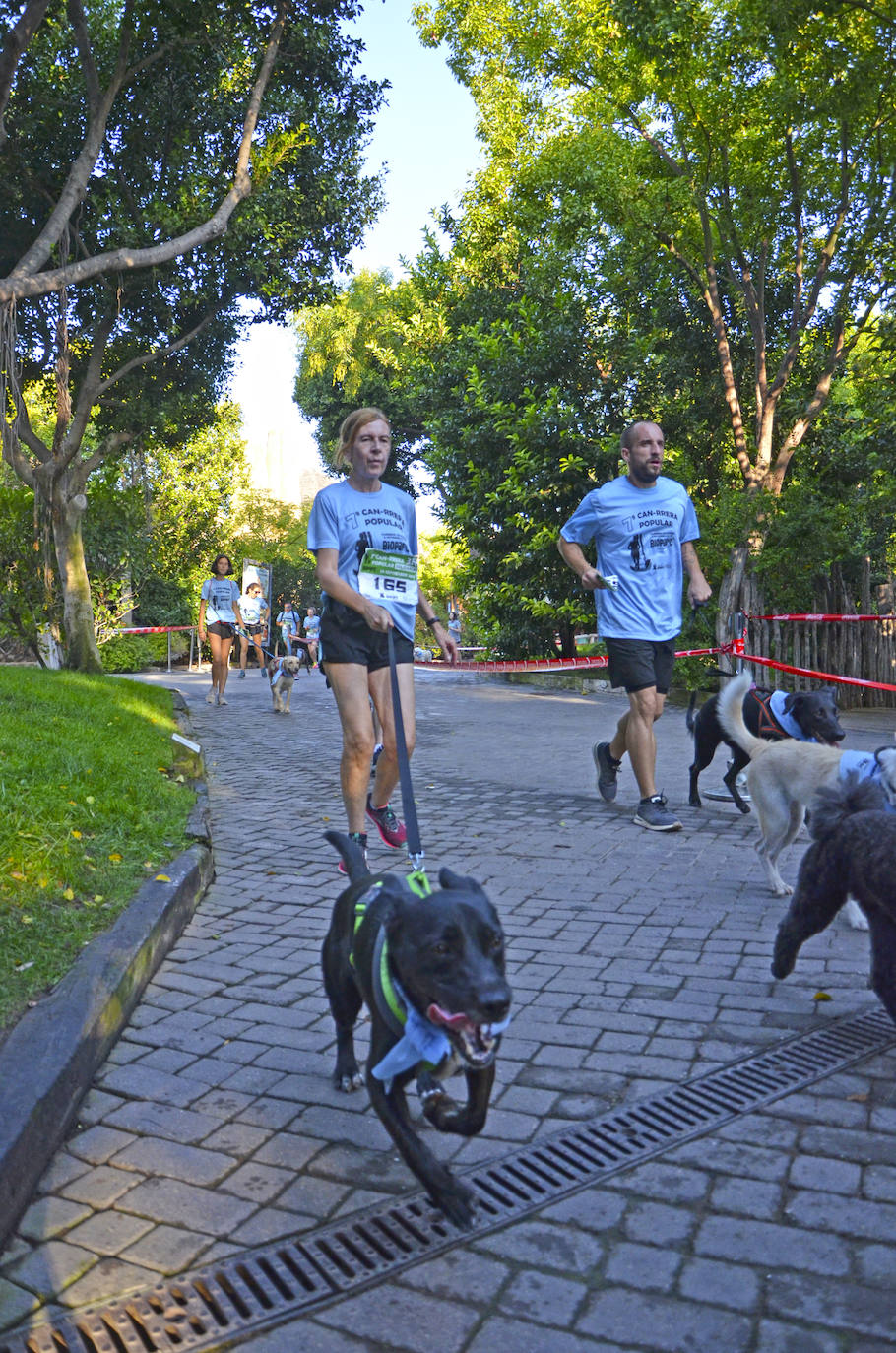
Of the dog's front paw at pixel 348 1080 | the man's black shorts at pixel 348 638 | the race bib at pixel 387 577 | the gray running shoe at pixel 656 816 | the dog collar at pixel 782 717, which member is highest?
the race bib at pixel 387 577

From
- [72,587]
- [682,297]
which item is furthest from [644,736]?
[682,297]

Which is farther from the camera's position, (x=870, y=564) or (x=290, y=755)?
(x=870, y=564)

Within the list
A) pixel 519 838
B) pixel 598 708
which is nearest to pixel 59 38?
pixel 598 708

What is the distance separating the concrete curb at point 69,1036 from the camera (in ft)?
8.54

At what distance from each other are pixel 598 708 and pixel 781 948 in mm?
11583

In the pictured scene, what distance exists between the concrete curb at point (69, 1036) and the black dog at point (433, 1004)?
2.87 ft

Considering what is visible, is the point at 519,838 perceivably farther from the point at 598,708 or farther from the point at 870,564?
the point at 870,564

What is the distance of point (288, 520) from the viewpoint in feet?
157

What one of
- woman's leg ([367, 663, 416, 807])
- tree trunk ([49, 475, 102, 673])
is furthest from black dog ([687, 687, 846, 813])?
tree trunk ([49, 475, 102, 673])

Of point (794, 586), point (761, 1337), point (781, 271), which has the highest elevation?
point (781, 271)

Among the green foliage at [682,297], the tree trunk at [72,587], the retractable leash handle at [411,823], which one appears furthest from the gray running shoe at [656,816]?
the tree trunk at [72,587]

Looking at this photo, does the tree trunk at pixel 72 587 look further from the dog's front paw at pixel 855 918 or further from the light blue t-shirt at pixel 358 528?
the dog's front paw at pixel 855 918

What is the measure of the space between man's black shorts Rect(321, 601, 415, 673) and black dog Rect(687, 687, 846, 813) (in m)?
2.31

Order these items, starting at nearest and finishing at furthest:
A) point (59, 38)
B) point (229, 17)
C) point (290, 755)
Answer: point (290, 755) < point (229, 17) < point (59, 38)
